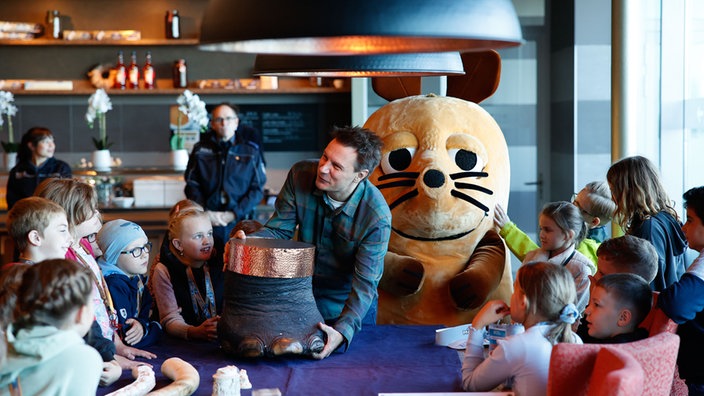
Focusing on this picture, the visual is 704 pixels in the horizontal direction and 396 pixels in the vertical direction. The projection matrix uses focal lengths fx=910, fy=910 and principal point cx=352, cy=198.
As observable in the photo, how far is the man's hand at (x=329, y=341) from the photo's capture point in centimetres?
264

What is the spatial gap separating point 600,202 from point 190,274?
1745 mm

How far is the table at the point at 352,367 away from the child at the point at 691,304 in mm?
613

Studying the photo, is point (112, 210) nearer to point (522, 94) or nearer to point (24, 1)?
point (24, 1)

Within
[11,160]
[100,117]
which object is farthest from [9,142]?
[100,117]

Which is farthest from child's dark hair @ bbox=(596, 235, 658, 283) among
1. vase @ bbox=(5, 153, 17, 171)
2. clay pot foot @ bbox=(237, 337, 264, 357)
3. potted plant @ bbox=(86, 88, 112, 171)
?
vase @ bbox=(5, 153, 17, 171)

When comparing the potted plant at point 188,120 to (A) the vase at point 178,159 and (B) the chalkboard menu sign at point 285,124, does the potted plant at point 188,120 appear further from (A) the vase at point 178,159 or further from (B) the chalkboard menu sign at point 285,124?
(B) the chalkboard menu sign at point 285,124

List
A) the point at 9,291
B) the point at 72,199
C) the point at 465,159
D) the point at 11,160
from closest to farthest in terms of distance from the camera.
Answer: the point at 9,291, the point at 72,199, the point at 465,159, the point at 11,160

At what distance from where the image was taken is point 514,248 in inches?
149

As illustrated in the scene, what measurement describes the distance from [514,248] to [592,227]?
0.37 metres

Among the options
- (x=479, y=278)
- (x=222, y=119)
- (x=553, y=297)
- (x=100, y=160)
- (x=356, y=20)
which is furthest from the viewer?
(x=100, y=160)

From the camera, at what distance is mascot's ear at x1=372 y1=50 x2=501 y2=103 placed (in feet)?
14.2

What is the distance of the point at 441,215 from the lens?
151 inches

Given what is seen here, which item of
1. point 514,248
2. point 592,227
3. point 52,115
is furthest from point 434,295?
point 52,115

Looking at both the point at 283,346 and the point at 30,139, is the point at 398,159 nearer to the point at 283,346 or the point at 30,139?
the point at 283,346
